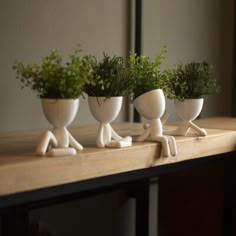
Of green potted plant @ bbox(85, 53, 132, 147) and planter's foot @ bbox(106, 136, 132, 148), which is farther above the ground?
green potted plant @ bbox(85, 53, 132, 147)

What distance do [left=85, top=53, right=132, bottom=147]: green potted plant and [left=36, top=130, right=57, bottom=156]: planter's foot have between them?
130 millimetres

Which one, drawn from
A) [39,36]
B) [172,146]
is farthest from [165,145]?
[39,36]

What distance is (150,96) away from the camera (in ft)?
3.74

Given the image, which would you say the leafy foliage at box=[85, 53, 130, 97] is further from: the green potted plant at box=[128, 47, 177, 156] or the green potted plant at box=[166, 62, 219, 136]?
the green potted plant at box=[166, 62, 219, 136]

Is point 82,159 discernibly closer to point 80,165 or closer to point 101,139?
point 80,165

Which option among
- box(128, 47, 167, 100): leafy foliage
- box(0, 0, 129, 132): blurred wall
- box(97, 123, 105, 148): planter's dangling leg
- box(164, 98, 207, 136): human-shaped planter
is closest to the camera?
box(97, 123, 105, 148): planter's dangling leg

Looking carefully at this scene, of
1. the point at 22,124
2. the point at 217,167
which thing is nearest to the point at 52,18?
the point at 22,124

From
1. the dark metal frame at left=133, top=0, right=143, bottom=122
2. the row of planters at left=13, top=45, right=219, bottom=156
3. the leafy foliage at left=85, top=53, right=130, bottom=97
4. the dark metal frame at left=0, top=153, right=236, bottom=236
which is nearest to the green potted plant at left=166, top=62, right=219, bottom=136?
the row of planters at left=13, top=45, right=219, bottom=156

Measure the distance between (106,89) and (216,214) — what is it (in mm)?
873

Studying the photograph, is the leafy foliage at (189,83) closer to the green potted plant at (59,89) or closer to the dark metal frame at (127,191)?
the dark metal frame at (127,191)

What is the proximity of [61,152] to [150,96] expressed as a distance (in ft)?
1.01

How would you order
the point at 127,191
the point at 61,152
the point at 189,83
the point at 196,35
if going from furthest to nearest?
the point at 196,35, the point at 127,191, the point at 189,83, the point at 61,152

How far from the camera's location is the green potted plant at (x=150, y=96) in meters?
1.14

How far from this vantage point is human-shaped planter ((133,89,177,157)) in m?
1.14
